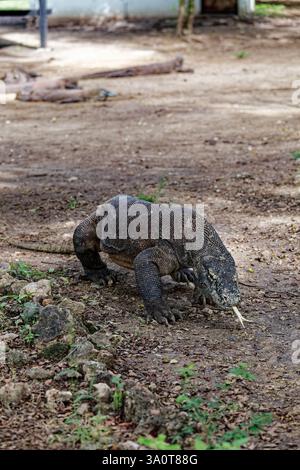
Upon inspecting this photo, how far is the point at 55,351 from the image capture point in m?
3.56

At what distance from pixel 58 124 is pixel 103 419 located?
20.7 feet

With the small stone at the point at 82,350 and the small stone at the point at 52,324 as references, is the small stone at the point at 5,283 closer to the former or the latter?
the small stone at the point at 52,324

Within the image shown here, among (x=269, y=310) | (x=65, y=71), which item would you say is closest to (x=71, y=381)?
(x=269, y=310)

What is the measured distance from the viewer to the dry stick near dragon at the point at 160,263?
410 cm

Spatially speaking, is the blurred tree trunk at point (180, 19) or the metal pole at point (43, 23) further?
the blurred tree trunk at point (180, 19)

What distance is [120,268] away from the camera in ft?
16.4

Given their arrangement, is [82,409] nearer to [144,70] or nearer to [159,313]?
[159,313]

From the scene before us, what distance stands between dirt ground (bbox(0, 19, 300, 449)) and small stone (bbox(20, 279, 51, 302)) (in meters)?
0.21

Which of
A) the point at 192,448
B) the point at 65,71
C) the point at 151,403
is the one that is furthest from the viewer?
the point at 65,71

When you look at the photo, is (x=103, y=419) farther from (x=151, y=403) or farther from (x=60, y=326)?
(x=60, y=326)

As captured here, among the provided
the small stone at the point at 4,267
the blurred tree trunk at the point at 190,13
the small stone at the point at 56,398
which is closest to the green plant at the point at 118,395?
the small stone at the point at 56,398

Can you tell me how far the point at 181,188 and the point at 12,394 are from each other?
3.50 meters

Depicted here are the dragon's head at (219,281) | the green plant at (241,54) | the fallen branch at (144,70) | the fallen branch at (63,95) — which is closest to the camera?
the dragon's head at (219,281)

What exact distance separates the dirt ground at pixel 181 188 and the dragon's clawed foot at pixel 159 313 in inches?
1.9
